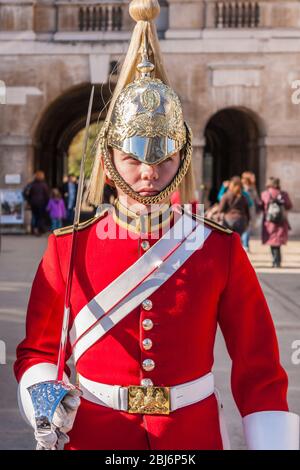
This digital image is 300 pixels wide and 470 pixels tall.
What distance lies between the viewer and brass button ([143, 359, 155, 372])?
8.25ft

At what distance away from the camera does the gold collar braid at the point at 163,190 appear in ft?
8.47

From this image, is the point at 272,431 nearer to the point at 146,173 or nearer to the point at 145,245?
the point at 145,245

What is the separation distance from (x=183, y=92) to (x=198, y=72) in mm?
557

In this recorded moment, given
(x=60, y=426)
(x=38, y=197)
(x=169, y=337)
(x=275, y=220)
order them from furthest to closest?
1. (x=38, y=197)
2. (x=275, y=220)
3. (x=169, y=337)
4. (x=60, y=426)

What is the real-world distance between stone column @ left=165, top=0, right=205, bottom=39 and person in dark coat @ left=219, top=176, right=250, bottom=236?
6.80 meters

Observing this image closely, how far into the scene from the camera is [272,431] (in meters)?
2.44

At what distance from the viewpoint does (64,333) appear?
251 centimetres

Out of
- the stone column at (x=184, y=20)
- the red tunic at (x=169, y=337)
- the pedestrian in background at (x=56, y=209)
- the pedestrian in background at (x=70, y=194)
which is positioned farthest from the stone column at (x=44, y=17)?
the red tunic at (x=169, y=337)

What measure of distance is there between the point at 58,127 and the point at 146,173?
23.2 m

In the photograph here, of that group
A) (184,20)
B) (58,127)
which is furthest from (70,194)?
→ (58,127)

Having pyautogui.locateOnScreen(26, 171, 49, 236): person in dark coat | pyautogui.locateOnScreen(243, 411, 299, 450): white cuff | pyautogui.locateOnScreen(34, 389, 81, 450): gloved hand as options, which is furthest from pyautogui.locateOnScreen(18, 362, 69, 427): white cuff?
pyautogui.locateOnScreen(26, 171, 49, 236): person in dark coat

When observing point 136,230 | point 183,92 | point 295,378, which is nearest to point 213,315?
point 136,230

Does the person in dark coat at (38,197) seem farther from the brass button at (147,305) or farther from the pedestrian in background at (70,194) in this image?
the brass button at (147,305)

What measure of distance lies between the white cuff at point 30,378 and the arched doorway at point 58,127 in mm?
16625
